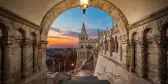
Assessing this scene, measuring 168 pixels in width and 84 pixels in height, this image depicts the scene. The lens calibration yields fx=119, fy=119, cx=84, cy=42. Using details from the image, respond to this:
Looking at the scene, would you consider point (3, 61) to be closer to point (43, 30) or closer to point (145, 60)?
point (43, 30)

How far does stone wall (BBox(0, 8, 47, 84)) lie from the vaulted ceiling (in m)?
0.36

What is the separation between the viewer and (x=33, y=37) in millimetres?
5238

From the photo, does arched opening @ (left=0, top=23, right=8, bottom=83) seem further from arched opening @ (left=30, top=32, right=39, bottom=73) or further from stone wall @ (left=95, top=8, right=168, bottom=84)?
stone wall @ (left=95, top=8, right=168, bottom=84)

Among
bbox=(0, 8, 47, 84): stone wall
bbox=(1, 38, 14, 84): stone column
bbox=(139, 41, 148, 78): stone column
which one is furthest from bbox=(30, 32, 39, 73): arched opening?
bbox=(139, 41, 148, 78): stone column

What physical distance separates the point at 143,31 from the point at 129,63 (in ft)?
6.18

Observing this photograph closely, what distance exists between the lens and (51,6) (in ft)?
18.6

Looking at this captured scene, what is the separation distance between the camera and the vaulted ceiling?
11.5 ft

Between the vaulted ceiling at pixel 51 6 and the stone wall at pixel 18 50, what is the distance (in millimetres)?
358

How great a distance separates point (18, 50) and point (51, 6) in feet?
8.73

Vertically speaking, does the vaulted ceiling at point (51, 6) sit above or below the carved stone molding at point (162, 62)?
above

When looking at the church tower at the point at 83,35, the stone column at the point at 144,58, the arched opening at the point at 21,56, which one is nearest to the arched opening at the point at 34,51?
the arched opening at the point at 21,56

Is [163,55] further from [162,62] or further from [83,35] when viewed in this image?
[83,35]

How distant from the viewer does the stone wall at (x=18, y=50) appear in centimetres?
312

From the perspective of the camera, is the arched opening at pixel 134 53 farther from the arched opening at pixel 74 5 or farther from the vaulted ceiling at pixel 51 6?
the vaulted ceiling at pixel 51 6
